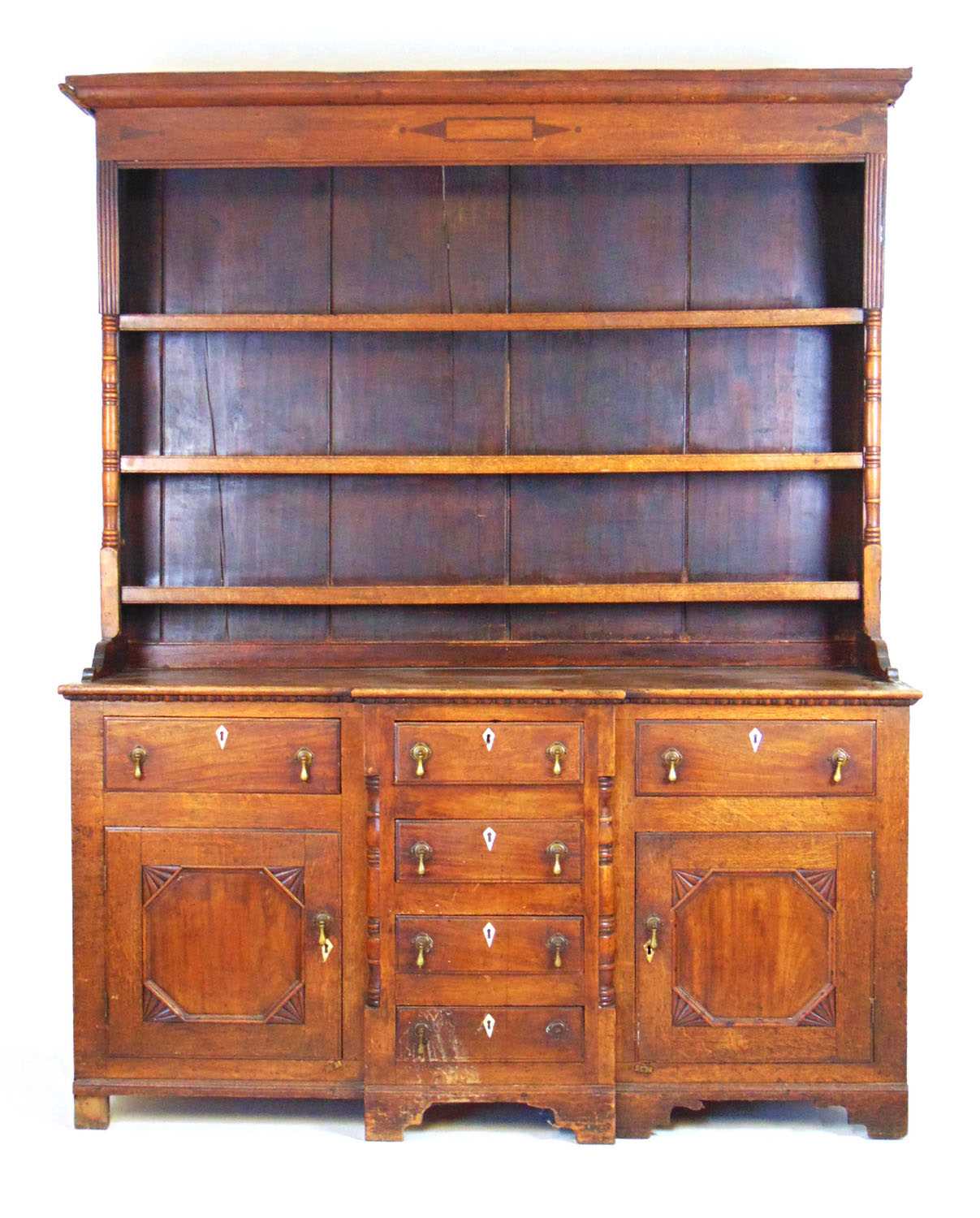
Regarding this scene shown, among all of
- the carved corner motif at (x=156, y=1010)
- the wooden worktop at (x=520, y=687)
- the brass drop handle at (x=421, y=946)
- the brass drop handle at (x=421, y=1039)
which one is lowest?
the brass drop handle at (x=421, y=1039)

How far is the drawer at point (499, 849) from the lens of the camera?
3.24 metres

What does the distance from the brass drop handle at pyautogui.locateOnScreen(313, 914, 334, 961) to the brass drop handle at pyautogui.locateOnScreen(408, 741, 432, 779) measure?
40 centimetres

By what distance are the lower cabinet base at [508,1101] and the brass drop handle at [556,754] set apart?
72cm

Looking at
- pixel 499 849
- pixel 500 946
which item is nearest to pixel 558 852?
pixel 499 849

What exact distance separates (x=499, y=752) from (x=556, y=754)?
5.2 inches

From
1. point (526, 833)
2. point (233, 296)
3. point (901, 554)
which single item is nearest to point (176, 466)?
point (233, 296)

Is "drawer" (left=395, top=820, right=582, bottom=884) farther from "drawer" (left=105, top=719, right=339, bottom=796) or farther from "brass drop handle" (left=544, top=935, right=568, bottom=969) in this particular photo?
→ "drawer" (left=105, top=719, right=339, bottom=796)

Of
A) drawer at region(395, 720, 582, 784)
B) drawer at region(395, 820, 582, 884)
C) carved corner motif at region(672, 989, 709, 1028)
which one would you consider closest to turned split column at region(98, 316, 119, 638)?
drawer at region(395, 720, 582, 784)

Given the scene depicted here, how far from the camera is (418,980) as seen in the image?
3.26m

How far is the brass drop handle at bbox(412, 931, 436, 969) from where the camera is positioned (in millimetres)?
3252

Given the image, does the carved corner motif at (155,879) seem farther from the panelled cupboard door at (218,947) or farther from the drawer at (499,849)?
the drawer at (499,849)

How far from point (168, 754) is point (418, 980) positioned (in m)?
0.78

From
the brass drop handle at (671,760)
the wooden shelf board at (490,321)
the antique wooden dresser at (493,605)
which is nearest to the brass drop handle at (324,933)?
the antique wooden dresser at (493,605)

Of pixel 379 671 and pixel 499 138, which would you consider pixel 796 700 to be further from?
pixel 499 138
